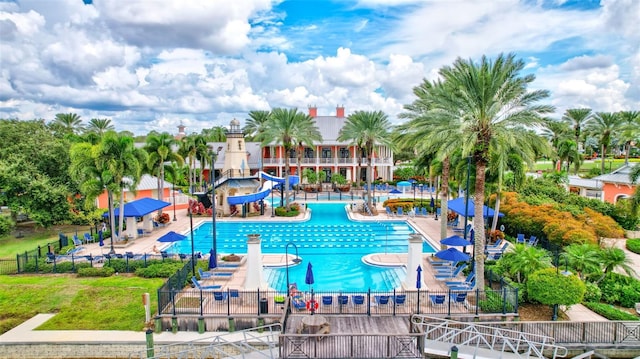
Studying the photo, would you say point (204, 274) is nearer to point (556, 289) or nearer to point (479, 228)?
point (479, 228)

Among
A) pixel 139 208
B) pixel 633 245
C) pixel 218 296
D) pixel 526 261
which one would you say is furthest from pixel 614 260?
pixel 139 208

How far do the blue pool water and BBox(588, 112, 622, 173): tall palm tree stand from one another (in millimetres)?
33958

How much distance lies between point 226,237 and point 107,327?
51.0ft

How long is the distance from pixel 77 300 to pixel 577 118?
57.9 meters

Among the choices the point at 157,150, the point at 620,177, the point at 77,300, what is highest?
the point at 157,150

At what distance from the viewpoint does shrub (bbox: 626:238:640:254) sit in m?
24.6

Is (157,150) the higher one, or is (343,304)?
(157,150)

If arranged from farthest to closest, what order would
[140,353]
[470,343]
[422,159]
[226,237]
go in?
[226,237]
[422,159]
[470,343]
[140,353]

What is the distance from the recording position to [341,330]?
535 inches

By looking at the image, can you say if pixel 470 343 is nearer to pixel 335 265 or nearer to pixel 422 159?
pixel 335 265

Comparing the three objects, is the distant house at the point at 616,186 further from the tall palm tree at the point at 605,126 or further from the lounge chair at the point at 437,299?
the lounge chair at the point at 437,299

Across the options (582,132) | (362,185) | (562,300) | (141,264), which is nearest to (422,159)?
(562,300)

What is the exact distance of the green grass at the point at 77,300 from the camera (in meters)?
15.7

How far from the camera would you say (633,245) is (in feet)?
81.8
